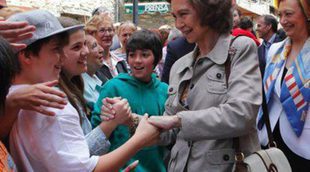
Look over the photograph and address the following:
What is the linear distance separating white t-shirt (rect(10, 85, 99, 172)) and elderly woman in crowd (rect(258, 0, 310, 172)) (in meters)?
1.69

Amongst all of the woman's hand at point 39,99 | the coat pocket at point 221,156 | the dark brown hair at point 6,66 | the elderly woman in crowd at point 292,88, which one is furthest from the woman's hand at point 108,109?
the elderly woman in crowd at point 292,88

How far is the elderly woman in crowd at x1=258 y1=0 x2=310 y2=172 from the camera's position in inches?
125

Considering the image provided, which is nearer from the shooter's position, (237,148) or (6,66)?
(6,66)

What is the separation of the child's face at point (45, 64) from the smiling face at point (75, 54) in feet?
2.61

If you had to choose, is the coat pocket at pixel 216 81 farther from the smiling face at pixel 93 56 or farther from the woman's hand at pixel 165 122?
the smiling face at pixel 93 56

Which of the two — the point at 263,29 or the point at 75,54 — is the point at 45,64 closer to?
the point at 75,54

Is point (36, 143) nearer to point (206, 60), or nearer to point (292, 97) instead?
point (206, 60)

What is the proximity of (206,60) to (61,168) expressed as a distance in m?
1.11

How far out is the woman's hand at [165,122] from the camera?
2457 mm

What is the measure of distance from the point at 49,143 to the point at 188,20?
1.12 m

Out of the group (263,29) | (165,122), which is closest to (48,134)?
(165,122)

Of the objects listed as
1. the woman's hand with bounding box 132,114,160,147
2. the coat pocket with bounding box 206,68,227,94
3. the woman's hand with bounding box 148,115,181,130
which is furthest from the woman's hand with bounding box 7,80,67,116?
the coat pocket with bounding box 206,68,227,94

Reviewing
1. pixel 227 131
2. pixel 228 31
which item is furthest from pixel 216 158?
pixel 228 31

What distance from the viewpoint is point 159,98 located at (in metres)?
3.61
